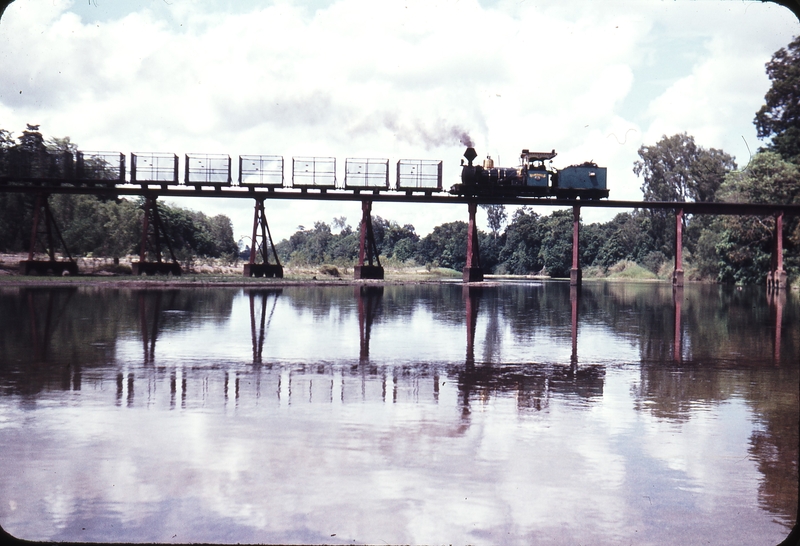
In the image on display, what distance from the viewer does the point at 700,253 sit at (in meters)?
63.8

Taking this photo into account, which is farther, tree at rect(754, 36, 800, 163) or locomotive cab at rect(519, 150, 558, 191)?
tree at rect(754, 36, 800, 163)

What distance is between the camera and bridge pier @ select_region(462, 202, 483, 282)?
1559 inches

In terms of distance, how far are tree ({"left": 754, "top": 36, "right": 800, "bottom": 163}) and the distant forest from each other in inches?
3.7

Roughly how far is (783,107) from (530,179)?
3747cm

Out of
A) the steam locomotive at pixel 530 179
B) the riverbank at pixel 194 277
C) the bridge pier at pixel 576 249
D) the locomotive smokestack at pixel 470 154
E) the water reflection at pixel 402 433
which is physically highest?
the locomotive smokestack at pixel 470 154

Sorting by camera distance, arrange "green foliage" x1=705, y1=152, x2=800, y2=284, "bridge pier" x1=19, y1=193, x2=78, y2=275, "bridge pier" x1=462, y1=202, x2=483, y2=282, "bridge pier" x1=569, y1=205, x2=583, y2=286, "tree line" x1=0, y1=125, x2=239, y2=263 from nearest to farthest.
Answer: "bridge pier" x1=19, y1=193, x2=78, y2=275 → "bridge pier" x1=462, y1=202, x2=483, y2=282 → "bridge pier" x1=569, y1=205, x2=583, y2=286 → "tree line" x1=0, y1=125, x2=239, y2=263 → "green foliage" x1=705, y1=152, x2=800, y2=284

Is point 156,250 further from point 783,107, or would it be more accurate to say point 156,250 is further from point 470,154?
point 783,107

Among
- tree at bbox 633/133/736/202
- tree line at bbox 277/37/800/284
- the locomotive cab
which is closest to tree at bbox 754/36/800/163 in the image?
tree line at bbox 277/37/800/284

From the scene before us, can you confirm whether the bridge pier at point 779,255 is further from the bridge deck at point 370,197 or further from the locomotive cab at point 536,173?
the locomotive cab at point 536,173

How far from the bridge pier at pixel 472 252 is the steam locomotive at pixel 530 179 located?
1.16 metres

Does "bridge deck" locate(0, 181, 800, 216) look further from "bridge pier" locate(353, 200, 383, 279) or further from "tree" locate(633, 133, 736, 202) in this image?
"tree" locate(633, 133, 736, 202)

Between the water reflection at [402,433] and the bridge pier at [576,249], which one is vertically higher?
the bridge pier at [576,249]

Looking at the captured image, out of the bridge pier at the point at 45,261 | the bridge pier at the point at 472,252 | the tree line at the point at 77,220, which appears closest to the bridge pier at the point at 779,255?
the bridge pier at the point at 472,252

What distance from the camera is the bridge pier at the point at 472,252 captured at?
130 feet
